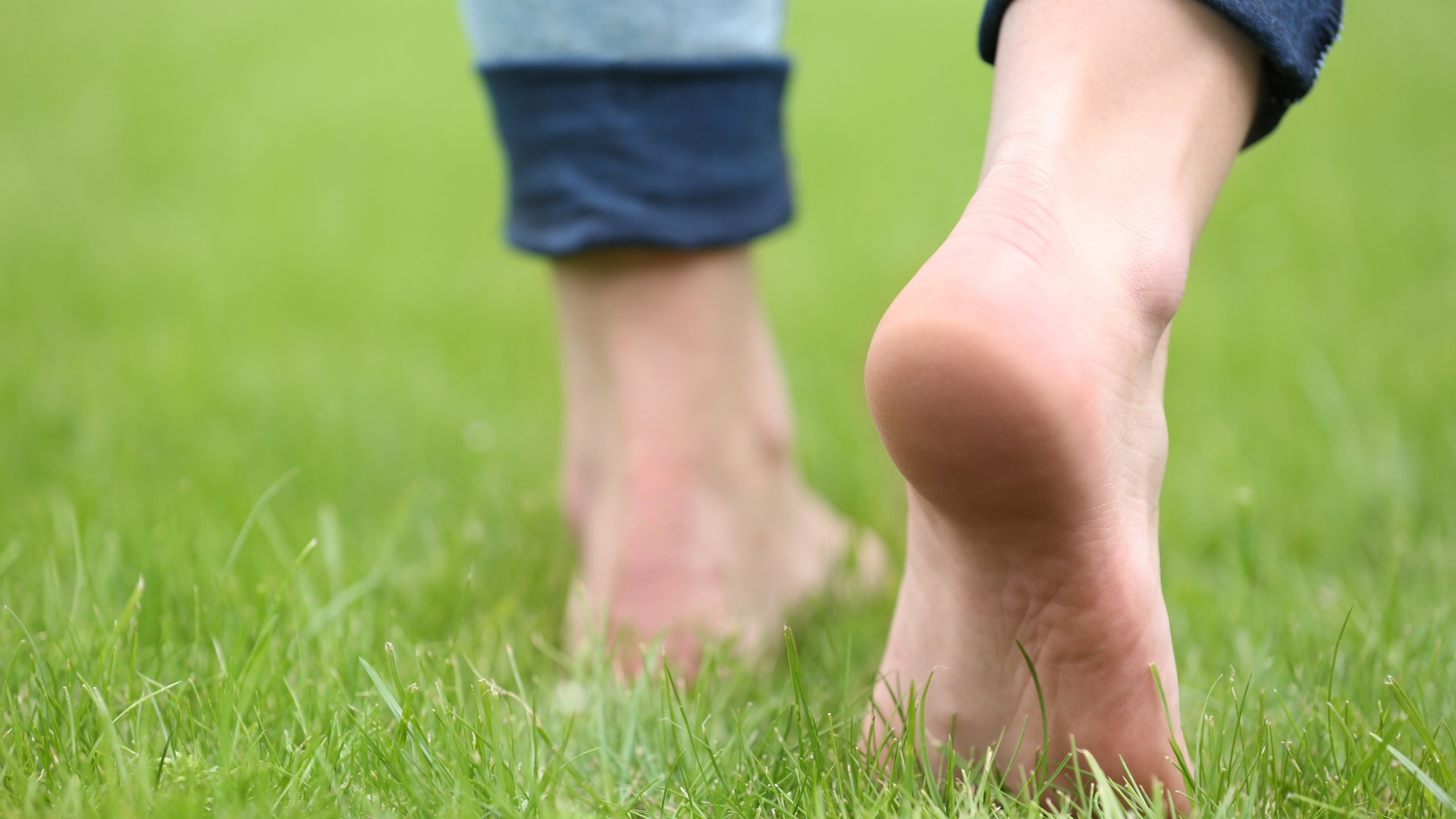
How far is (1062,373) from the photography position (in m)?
0.60

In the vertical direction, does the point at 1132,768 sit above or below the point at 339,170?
below

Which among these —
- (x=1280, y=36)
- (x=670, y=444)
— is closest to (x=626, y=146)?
(x=670, y=444)

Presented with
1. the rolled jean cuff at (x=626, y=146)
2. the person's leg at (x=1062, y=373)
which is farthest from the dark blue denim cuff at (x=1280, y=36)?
the rolled jean cuff at (x=626, y=146)

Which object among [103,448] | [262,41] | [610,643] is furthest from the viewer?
[262,41]

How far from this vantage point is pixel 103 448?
144cm

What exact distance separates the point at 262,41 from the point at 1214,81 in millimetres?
4887

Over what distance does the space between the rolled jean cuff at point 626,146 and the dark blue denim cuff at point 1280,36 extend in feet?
1.15

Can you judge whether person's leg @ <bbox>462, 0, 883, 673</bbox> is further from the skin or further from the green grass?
the skin

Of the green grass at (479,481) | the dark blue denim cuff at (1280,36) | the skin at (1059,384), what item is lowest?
the green grass at (479,481)

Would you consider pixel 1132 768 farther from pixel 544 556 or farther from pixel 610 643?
pixel 544 556

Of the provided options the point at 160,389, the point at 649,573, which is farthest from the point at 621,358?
the point at 160,389

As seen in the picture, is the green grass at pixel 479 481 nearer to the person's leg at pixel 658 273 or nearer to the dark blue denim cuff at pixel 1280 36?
the person's leg at pixel 658 273

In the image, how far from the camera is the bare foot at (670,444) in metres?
1.10

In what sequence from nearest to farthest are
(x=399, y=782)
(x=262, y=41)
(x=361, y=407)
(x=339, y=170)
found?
(x=399, y=782)
(x=361, y=407)
(x=339, y=170)
(x=262, y=41)
